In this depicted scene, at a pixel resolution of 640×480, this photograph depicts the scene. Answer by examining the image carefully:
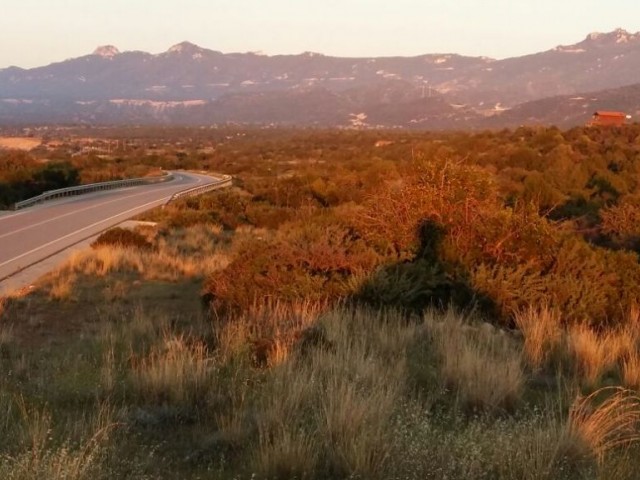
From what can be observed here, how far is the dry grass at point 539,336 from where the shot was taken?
27.1ft

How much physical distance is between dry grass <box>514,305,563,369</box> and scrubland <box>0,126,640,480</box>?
0.03 meters

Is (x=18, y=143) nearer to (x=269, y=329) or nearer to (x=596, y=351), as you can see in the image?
(x=269, y=329)

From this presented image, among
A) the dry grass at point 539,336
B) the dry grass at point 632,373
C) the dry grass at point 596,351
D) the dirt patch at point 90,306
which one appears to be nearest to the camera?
the dry grass at point 632,373

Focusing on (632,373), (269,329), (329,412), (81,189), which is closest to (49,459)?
(329,412)

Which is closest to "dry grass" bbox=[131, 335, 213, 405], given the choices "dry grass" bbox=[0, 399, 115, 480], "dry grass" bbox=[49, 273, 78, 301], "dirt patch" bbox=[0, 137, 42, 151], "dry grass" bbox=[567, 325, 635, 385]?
"dry grass" bbox=[0, 399, 115, 480]

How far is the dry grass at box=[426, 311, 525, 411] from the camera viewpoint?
652 centimetres

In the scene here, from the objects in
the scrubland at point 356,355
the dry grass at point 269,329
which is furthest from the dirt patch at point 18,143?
the dry grass at point 269,329

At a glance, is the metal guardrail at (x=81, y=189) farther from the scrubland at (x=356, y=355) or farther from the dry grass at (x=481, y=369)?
the dry grass at (x=481, y=369)

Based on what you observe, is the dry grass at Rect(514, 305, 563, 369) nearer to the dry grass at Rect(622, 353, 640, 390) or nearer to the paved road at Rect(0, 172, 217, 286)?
the dry grass at Rect(622, 353, 640, 390)

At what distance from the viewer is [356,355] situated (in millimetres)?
7137

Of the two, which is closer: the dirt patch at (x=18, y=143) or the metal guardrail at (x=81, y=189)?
the metal guardrail at (x=81, y=189)

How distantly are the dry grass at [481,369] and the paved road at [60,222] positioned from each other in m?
13.6

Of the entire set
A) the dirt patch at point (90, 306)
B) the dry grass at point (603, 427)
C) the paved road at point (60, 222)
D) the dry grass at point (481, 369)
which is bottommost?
the paved road at point (60, 222)

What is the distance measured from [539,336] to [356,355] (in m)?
2.80
